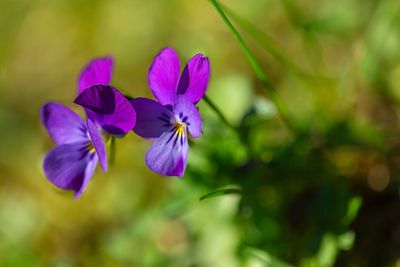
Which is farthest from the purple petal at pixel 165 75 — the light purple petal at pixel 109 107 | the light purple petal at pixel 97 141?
the light purple petal at pixel 97 141

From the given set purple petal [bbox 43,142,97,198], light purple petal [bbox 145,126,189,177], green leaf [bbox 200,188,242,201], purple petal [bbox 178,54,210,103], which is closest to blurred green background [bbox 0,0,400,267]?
green leaf [bbox 200,188,242,201]

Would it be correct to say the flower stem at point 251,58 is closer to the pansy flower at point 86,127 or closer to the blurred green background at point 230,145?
the blurred green background at point 230,145

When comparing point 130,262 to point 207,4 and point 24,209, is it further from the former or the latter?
point 207,4

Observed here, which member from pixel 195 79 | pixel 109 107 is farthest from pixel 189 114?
pixel 109 107

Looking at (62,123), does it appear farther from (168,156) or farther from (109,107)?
(168,156)

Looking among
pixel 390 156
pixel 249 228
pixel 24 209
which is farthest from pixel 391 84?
pixel 24 209

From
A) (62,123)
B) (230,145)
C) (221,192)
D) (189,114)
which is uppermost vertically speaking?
(189,114)
